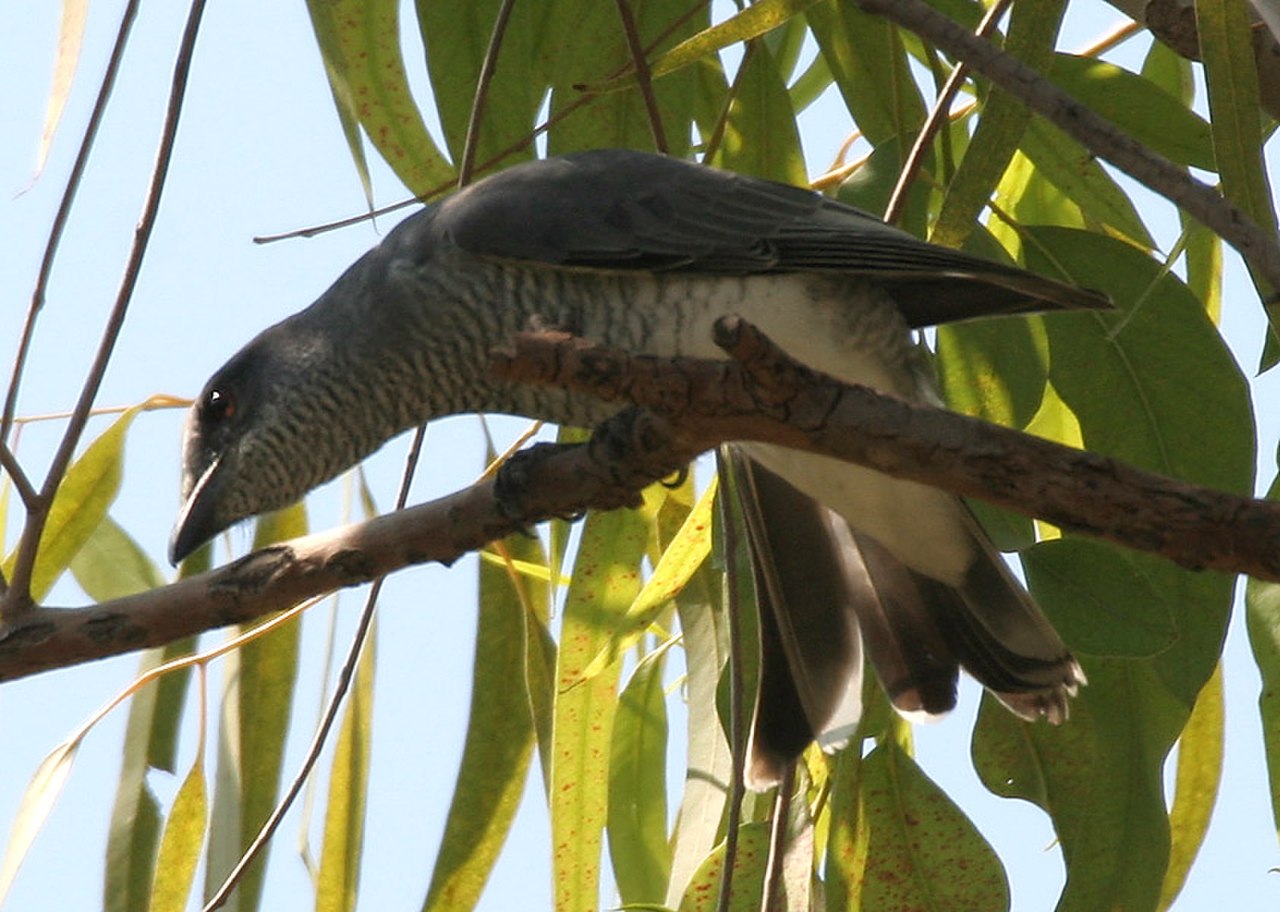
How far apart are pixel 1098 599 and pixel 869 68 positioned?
3.09 feet

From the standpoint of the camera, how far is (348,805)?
8.34 feet

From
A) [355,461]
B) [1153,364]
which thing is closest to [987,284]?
[1153,364]

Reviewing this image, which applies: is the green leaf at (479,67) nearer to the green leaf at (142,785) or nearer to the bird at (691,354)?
the bird at (691,354)

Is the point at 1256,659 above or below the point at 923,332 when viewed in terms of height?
below

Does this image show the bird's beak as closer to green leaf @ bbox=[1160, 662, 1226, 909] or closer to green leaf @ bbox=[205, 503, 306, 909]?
green leaf @ bbox=[205, 503, 306, 909]

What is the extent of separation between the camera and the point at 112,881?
245 cm

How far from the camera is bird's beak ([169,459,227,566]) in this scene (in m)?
2.34

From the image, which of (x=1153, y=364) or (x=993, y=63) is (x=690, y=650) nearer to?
(x=1153, y=364)

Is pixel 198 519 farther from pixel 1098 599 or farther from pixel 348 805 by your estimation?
pixel 1098 599

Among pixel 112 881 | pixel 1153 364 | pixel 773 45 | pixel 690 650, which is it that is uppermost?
pixel 773 45

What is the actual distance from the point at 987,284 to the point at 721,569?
2.18ft

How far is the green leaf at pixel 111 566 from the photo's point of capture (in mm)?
2787

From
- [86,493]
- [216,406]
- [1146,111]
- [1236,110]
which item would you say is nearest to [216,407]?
[216,406]

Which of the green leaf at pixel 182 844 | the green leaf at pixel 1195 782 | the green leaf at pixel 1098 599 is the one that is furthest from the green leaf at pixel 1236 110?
the green leaf at pixel 182 844
